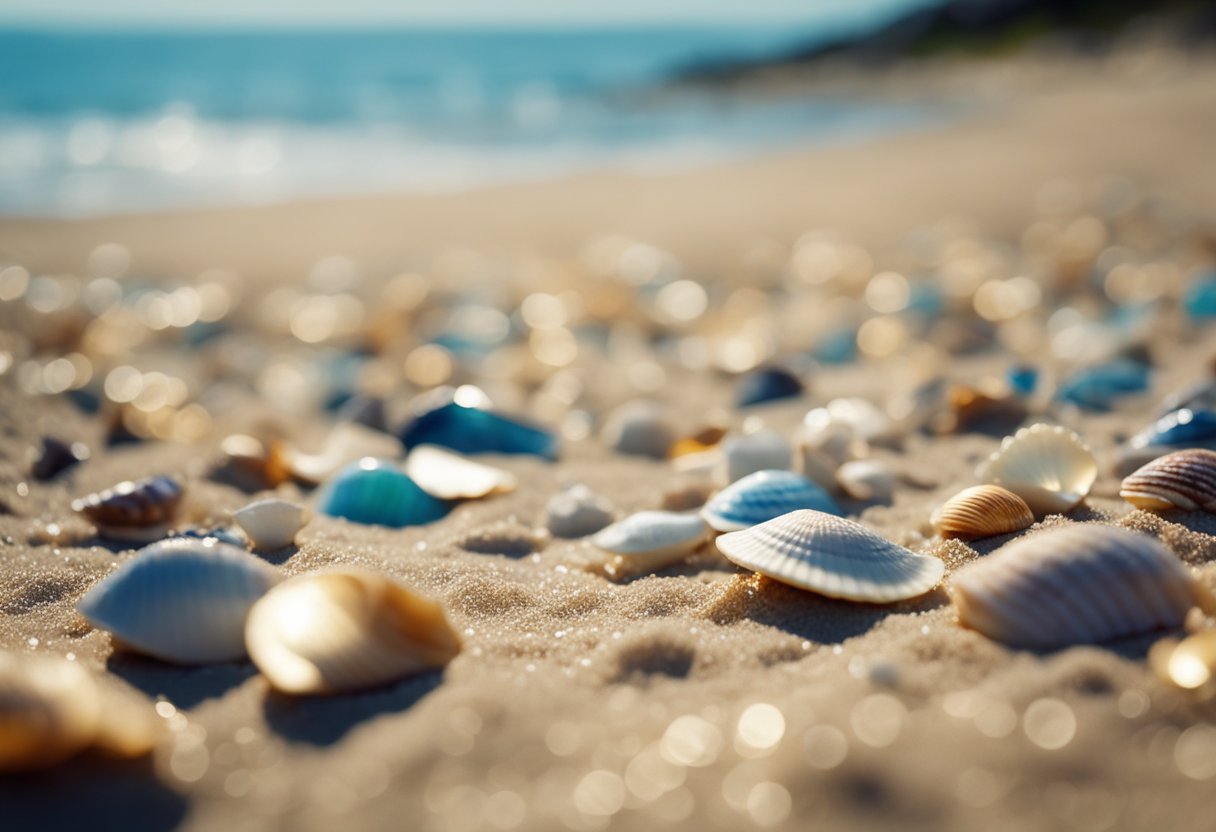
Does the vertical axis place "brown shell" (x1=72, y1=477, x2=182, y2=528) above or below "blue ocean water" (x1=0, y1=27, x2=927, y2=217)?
below

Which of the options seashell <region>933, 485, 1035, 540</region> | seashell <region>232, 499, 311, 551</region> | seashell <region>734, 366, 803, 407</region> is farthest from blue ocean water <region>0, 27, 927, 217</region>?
seashell <region>933, 485, 1035, 540</region>

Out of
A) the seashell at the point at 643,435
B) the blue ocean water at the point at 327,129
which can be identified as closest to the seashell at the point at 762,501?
the seashell at the point at 643,435

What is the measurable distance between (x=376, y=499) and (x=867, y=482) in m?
1.17

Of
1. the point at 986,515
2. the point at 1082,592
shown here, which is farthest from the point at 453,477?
the point at 1082,592

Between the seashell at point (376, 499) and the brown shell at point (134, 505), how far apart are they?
1.10 feet

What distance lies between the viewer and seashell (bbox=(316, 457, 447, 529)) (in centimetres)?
233

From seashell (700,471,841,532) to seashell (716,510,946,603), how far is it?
8.7 inches

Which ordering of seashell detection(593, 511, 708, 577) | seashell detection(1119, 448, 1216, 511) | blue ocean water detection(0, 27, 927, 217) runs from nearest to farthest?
1. seashell detection(1119, 448, 1216, 511)
2. seashell detection(593, 511, 708, 577)
3. blue ocean water detection(0, 27, 927, 217)

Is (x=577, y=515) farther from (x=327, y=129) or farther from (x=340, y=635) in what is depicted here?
(x=327, y=129)

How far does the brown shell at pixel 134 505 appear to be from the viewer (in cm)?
220

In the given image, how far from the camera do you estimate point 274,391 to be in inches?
148

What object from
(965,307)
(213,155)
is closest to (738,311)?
(965,307)

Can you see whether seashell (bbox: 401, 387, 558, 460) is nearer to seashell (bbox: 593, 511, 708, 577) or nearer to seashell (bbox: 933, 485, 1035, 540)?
seashell (bbox: 593, 511, 708, 577)

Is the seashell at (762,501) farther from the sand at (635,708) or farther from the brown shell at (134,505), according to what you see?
the brown shell at (134,505)
